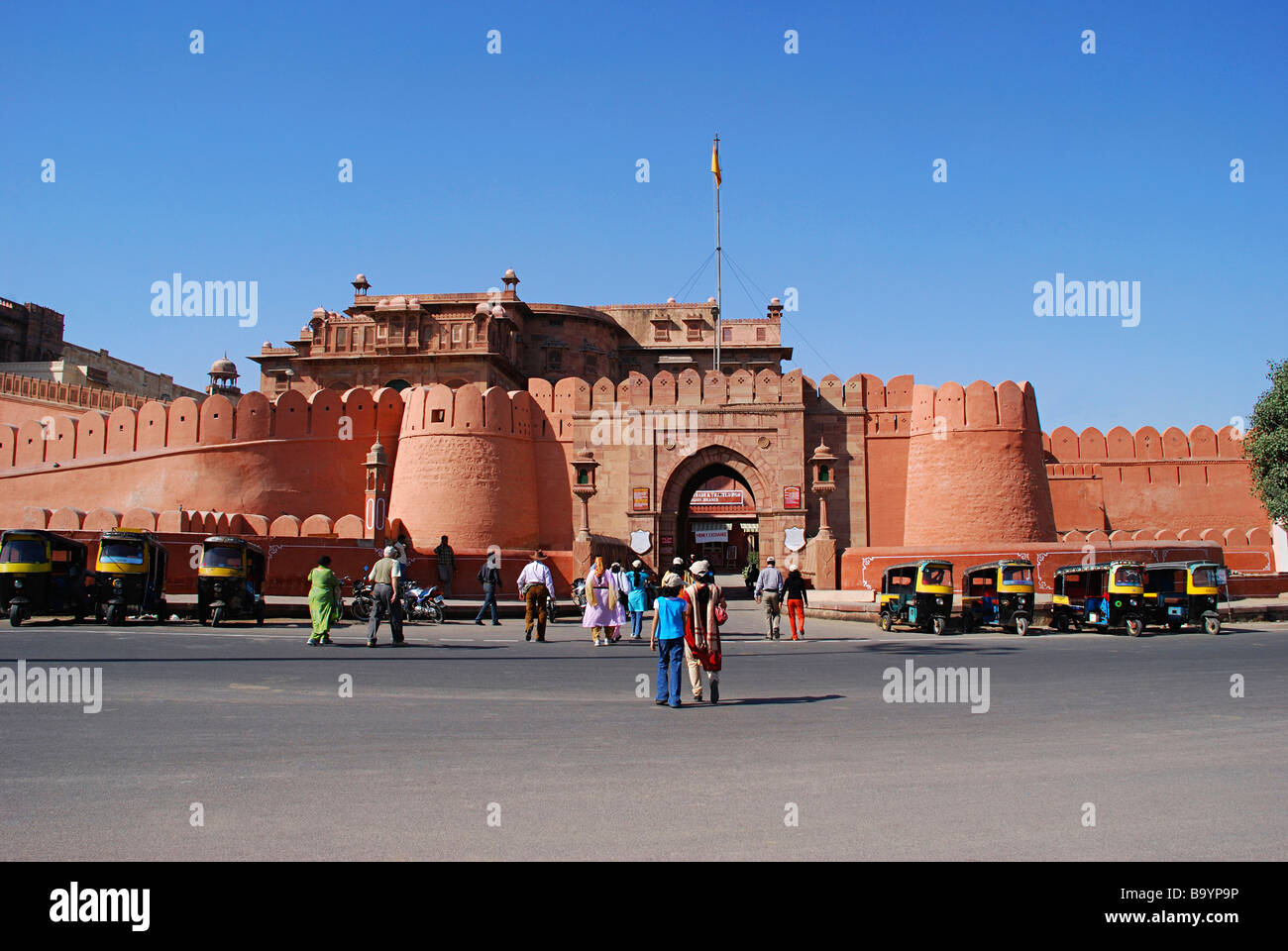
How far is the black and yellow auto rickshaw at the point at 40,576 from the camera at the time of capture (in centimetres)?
1573

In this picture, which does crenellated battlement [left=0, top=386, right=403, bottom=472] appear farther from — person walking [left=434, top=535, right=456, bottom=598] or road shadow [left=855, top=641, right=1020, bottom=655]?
road shadow [left=855, top=641, right=1020, bottom=655]

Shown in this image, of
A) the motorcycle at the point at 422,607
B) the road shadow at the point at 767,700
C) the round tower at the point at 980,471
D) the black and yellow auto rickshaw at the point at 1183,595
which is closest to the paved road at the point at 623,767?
the road shadow at the point at 767,700

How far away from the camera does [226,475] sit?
29.0 metres

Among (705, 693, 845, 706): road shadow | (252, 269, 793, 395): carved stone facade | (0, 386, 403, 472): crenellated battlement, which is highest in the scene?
(252, 269, 793, 395): carved stone facade

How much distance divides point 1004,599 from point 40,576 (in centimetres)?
1597

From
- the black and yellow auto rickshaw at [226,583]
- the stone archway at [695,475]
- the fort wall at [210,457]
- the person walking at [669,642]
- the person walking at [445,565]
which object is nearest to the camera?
the person walking at [669,642]

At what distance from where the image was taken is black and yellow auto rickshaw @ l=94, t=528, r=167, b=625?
16.3m

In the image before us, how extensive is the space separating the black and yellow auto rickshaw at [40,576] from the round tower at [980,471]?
20.9 meters

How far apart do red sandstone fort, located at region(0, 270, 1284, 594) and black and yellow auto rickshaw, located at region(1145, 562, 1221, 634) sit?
27.6 ft

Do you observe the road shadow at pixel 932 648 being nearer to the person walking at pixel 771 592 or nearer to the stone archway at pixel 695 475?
the person walking at pixel 771 592

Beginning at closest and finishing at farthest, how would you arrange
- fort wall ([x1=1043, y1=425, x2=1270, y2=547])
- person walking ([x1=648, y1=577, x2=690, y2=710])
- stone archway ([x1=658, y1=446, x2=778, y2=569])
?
person walking ([x1=648, y1=577, x2=690, y2=710])
stone archway ([x1=658, y1=446, x2=778, y2=569])
fort wall ([x1=1043, y1=425, x2=1270, y2=547])

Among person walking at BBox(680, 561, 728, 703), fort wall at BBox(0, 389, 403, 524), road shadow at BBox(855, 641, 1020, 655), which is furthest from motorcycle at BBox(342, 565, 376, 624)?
fort wall at BBox(0, 389, 403, 524)
